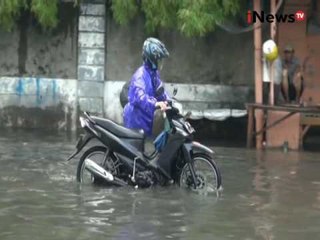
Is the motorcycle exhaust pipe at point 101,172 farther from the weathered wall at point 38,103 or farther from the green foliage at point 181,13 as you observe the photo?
the weathered wall at point 38,103

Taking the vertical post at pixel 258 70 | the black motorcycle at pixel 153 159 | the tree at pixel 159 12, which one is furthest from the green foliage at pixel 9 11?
the black motorcycle at pixel 153 159

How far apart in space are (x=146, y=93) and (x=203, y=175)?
3.94 ft

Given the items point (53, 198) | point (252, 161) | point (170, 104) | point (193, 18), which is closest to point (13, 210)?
point (53, 198)

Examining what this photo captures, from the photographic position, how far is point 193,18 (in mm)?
12641

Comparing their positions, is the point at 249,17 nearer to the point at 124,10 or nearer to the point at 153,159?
the point at 124,10

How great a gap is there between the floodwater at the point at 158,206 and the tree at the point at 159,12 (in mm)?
2825

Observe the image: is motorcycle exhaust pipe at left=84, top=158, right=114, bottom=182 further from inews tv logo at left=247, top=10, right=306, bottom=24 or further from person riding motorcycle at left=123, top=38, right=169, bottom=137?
inews tv logo at left=247, top=10, right=306, bottom=24

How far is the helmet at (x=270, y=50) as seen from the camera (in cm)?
1269

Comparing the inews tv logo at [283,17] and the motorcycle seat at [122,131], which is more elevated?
the inews tv logo at [283,17]

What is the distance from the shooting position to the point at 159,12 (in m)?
13.5

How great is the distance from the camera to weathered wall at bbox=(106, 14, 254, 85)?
14508 mm

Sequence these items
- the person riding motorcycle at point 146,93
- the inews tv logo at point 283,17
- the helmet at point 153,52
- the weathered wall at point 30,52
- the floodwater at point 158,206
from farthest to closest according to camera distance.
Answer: the weathered wall at point 30,52 < the inews tv logo at point 283,17 < the helmet at point 153,52 < the person riding motorcycle at point 146,93 < the floodwater at point 158,206

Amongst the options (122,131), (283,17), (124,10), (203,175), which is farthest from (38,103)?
(203,175)

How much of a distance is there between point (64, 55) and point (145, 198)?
279 inches
